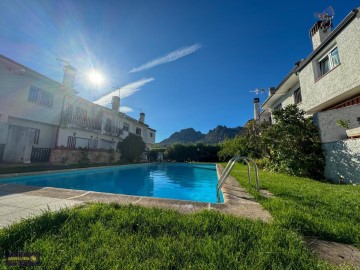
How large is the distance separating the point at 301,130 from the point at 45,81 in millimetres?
20213

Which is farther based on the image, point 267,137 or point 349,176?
point 267,137

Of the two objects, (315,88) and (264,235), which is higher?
(315,88)

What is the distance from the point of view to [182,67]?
55.2 feet

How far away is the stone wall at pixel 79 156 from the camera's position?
1419 centimetres

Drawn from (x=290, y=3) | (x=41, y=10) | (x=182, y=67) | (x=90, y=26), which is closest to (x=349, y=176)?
(x=290, y=3)

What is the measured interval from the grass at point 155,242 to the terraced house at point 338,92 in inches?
302

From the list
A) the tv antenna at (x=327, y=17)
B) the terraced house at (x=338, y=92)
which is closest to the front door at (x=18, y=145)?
the terraced house at (x=338, y=92)

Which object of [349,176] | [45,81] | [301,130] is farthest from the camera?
[45,81]

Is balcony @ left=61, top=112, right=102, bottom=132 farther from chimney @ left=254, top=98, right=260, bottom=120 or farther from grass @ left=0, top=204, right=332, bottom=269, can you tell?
chimney @ left=254, top=98, right=260, bottom=120

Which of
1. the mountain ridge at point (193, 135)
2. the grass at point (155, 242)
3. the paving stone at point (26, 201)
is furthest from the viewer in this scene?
the mountain ridge at point (193, 135)

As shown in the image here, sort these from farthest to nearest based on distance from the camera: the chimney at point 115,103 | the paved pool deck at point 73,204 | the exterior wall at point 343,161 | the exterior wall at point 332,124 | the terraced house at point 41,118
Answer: the chimney at point 115,103 < the terraced house at point 41,118 < the exterior wall at point 332,124 < the exterior wall at point 343,161 < the paved pool deck at point 73,204

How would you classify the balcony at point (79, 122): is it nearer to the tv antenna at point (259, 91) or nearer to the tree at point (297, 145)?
the tree at point (297, 145)

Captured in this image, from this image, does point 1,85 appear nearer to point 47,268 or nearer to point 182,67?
point 182,67

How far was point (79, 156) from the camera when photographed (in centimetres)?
1623
